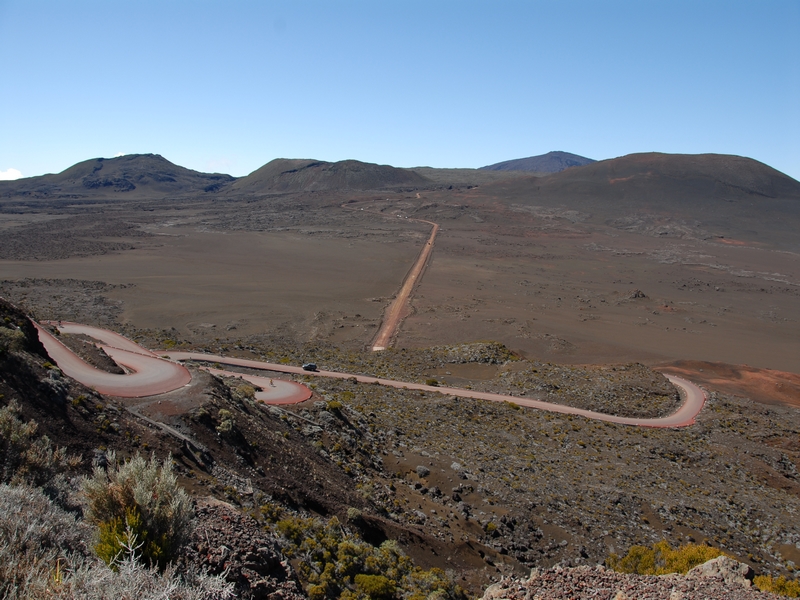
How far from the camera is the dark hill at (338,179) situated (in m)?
178

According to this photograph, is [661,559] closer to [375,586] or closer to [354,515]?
[354,515]

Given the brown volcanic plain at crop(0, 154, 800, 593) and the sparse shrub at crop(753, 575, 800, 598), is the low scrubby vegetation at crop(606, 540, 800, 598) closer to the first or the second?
the sparse shrub at crop(753, 575, 800, 598)

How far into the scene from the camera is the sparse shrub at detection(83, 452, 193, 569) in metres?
6.63

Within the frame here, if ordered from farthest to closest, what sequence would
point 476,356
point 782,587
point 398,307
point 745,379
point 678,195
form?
1. point 678,195
2. point 398,307
3. point 745,379
4. point 476,356
5. point 782,587

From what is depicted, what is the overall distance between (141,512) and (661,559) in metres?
14.3

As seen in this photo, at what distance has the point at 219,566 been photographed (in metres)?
7.92

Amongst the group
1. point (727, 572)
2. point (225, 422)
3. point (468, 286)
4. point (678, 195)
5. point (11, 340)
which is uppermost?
point (678, 195)

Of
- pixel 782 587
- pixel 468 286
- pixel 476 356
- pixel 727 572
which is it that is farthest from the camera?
pixel 468 286

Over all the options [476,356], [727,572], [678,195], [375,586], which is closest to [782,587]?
[727,572]

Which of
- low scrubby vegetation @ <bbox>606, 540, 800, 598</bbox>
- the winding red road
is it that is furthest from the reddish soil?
low scrubby vegetation @ <bbox>606, 540, 800, 598</bbox>

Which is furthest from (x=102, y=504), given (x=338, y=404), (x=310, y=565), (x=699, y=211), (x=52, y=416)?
(x=699, y=211)

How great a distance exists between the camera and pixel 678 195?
124 meters

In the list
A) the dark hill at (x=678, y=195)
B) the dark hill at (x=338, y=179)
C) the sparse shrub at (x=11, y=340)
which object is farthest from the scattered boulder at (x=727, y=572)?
the dark hill at (x=338, y=179)

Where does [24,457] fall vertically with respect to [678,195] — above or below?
below
